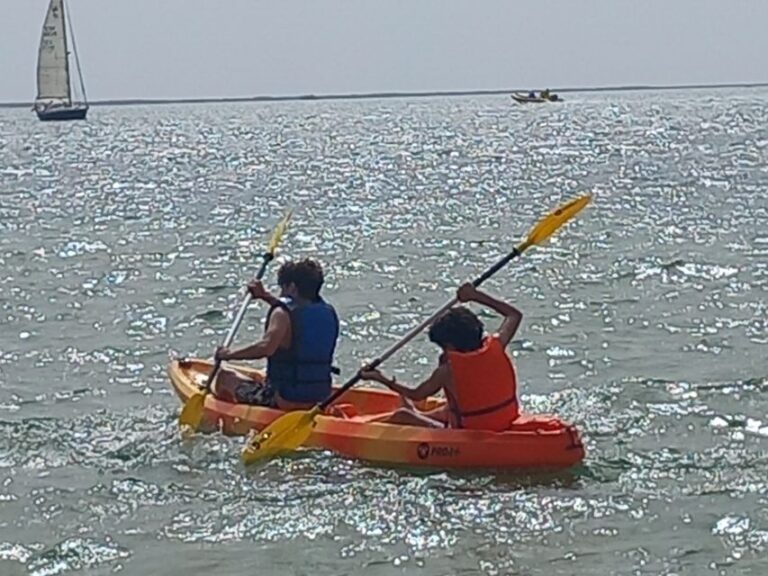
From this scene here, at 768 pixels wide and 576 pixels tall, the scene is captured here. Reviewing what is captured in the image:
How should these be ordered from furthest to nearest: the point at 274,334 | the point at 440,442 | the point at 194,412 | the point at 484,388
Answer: the point at 194,412, the point at 274,334, the point at 440,442, the point at 484,388

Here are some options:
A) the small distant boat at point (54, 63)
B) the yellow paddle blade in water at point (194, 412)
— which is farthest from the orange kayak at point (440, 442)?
the small distant boat at point (54, 63)

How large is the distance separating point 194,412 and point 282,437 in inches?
53.9

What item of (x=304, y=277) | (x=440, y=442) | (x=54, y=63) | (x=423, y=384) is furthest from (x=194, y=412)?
(x=54, y=63)

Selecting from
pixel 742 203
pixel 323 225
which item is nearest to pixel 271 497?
pixel 323 225

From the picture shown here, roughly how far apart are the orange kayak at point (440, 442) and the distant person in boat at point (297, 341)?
0.17 meters

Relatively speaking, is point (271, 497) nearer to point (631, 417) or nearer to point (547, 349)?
point (631, 417)

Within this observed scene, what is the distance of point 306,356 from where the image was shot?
1088 centimetres

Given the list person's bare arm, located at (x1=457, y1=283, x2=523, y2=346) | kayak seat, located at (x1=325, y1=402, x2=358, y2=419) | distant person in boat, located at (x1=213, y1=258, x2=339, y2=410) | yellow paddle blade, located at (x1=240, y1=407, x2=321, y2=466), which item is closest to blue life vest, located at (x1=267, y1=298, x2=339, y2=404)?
distant person in boat, located at (x1=213, y1=258, x2=339, y2=410)

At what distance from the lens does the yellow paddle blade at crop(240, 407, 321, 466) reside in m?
10.4

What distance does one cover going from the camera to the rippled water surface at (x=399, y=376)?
8883 mm

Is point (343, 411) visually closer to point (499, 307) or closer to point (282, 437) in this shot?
point (282, 437)

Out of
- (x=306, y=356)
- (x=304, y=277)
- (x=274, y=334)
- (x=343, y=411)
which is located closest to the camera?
(x=304, y=277)

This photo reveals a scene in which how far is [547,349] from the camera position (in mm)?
15609

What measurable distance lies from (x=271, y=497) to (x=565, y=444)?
1860mm
